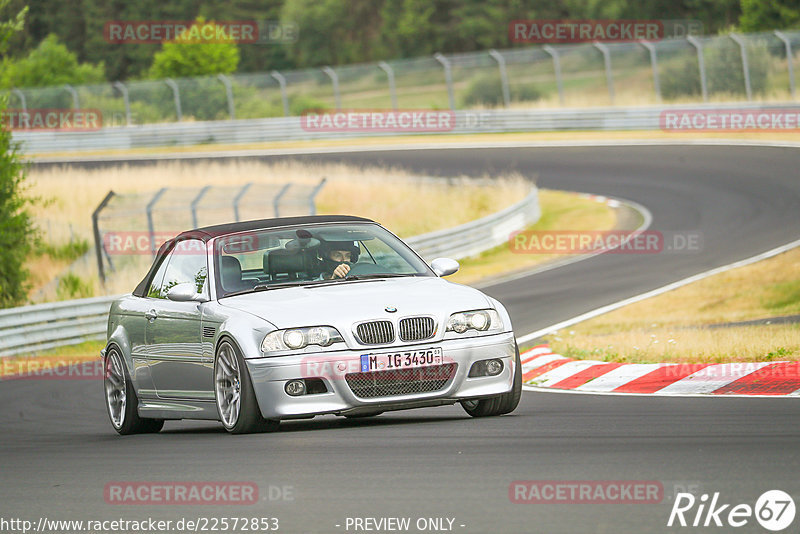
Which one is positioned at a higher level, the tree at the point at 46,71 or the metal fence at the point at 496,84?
the tree at the point at 46,71

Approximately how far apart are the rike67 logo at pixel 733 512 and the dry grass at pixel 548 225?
719 inches

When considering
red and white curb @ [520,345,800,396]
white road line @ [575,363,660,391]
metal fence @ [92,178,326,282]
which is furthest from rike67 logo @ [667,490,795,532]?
metal fence @ [92,178,326,282]

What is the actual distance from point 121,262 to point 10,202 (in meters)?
3.98

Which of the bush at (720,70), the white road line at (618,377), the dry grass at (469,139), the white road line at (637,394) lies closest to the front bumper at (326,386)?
the white road line at (637,394)

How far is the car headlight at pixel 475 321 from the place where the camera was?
8773 millimetres

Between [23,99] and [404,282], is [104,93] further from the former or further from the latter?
[404,282]

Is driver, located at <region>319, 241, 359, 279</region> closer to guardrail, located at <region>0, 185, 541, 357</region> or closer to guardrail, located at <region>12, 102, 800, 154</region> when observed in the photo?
guardrail, located at <region>0, 185, 541, 357</region>

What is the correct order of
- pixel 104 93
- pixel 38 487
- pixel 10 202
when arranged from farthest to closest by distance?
pixel 104 93, pixel 10 202, pixel 38 487

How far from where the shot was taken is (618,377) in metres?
11.1

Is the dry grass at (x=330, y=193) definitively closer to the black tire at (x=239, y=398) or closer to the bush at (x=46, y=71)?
the black tire at (x=239, y=398)

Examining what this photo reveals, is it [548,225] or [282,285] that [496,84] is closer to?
[548,225]

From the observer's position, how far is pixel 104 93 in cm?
5169

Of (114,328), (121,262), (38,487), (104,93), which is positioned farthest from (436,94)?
(38,487)

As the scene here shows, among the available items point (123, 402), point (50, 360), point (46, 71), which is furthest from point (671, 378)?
point (46, 71)
